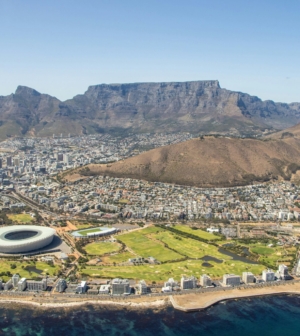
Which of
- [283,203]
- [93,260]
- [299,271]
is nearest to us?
[299,271]

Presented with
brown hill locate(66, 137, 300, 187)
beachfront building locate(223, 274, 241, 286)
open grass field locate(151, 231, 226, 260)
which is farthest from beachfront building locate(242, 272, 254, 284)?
brown hill locate(66, 137, 300, 187)

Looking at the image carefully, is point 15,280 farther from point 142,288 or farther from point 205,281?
point 205,281

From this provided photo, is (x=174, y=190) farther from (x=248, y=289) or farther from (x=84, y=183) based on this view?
(x=248, y=289)

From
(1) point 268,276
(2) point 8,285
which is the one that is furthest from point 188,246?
(2) point 8,285

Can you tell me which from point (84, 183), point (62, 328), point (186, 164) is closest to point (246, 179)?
point (186, 164)

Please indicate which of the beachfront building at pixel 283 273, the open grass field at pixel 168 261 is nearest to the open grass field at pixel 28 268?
the open grass field at pixel 168 261

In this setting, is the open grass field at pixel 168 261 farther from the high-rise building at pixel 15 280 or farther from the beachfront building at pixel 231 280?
the high-rise building at pixel 15 280

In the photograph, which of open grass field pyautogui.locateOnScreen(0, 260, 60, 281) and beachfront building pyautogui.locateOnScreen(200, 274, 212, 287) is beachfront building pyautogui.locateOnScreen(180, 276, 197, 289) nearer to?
beachfront building pyautogui.locateOnScreen(200, 274, 212, 287)
